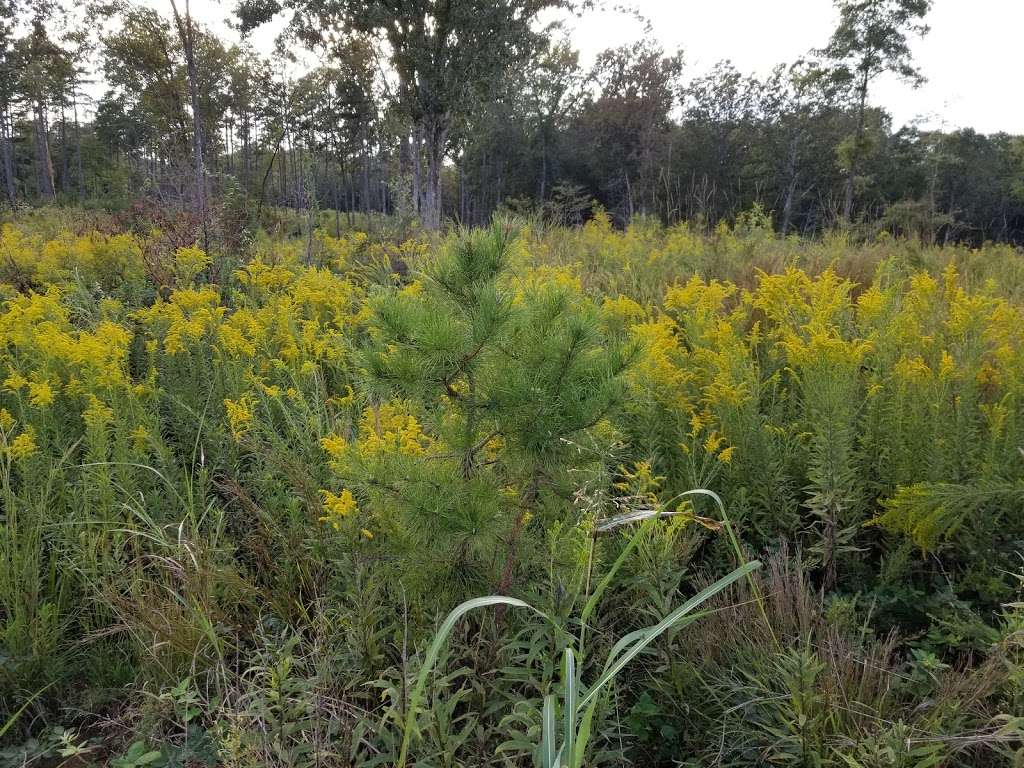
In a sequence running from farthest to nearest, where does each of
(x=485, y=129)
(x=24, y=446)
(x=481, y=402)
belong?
(x=485, y=129), (x=24, y=446), (x=481, y=402)

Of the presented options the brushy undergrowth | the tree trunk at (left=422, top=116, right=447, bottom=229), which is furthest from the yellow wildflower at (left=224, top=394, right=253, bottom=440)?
the tree trunk at (left=422, top=116, right=447, bottom=229)

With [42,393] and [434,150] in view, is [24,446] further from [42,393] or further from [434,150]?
[434,150]

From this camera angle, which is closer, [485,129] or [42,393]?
[42,393]

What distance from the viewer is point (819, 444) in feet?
6.28

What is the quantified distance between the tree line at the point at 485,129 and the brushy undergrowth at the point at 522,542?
27.8 inches

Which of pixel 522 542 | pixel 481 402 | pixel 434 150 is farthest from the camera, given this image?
pixel 434 150

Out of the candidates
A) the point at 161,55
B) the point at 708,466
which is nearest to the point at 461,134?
the point at 161,55


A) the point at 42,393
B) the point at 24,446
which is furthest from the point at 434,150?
the point at 24,446

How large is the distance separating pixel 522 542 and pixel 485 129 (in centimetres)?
2446

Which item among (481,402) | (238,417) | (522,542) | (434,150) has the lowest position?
(522,542)

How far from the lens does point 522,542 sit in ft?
5.06

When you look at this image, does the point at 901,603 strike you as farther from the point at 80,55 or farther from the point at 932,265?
the point at 80,55

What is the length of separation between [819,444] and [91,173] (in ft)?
149

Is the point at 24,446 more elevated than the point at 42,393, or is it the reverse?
the point at 42,393
